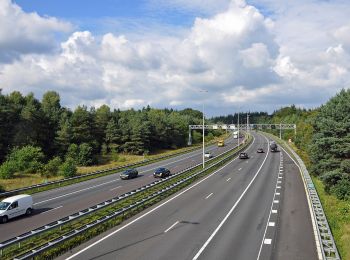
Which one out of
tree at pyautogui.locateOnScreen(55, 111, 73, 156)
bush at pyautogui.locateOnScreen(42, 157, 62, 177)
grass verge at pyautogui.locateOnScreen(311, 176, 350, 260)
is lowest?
bush at pyautogui.locateOnScreen(42, 157, 62, 177)

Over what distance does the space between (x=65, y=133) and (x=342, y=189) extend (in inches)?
2349

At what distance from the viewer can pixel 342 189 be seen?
37344 millimetres

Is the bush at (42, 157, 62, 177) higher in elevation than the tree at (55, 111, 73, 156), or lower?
lower

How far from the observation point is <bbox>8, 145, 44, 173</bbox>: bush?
64.3 m

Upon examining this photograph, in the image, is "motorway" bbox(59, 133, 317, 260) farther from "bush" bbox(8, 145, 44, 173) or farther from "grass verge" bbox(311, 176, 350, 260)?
"bush" bbox(8, 145, 44, 173)

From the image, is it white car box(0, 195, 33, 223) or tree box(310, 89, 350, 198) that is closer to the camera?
white car box(0, 195, 33, 223)

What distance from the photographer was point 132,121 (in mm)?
104000

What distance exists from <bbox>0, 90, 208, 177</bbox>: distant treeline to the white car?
31335mm

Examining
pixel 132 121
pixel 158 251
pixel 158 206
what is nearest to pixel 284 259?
pixel 158 251

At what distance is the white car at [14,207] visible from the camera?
27062mm

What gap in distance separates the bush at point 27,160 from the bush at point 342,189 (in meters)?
44.6

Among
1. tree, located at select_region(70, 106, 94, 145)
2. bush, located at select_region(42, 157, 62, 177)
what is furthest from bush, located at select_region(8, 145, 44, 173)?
tree, located at select_region(70, 106, 94, 145)

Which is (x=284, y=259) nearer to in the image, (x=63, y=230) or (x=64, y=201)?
(x=63, y=230)

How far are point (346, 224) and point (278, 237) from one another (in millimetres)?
6472
